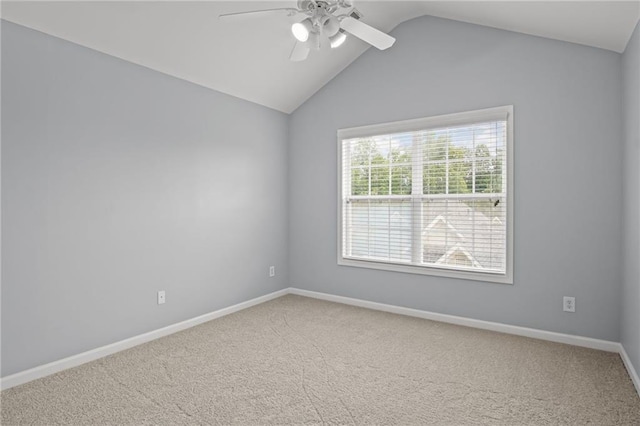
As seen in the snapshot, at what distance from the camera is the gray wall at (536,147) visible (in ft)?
9.68

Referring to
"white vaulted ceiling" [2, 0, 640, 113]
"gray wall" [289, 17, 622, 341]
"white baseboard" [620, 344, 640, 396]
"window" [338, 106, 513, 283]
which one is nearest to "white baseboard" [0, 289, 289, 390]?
"window" [338, 106, 513, 283]

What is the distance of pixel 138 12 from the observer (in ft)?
8.84

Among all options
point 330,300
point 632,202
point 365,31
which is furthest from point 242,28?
point 632,202

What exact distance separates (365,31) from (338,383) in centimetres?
234

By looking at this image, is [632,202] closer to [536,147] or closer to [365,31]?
[536,147]

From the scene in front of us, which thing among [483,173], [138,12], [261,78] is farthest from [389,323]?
[138,12]

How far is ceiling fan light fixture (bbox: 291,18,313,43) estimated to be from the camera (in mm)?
2295

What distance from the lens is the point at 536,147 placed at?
126 inches

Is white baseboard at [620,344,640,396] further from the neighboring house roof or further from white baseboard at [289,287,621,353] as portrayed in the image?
the neighboring house roof

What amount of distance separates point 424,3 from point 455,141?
52.8 inches

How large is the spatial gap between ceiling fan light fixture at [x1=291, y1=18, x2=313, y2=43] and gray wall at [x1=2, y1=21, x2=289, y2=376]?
163cm

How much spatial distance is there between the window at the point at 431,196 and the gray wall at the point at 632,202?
2.66ft

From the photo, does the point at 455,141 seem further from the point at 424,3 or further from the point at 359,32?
the point at 359,32

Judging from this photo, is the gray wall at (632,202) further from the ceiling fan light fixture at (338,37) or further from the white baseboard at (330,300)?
the ceiling fan light fixture at (338,37)
